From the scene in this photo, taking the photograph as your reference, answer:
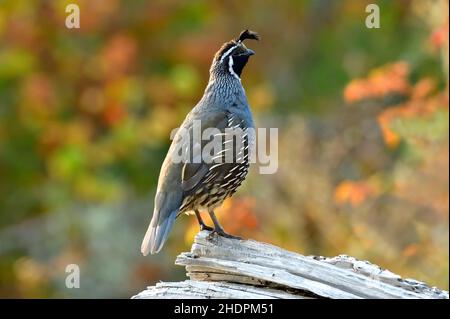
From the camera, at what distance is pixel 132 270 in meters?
13.5

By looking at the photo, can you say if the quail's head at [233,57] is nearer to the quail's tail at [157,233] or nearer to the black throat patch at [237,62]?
the black throat patch at [237,62]

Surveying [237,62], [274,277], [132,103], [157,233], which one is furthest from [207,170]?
[132,103]

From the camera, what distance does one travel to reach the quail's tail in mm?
6070

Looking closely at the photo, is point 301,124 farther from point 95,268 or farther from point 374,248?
point 95,268

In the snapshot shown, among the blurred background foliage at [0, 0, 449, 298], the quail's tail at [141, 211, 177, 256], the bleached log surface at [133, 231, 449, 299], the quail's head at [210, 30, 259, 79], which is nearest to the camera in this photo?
the bleached log surface at [133, 231, 449, 299]

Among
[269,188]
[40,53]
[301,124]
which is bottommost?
[269,188]

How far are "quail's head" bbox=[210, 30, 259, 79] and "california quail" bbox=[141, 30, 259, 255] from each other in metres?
0.02

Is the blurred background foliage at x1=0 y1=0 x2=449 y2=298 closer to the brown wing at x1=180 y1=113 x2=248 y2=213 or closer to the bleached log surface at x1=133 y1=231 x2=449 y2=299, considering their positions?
the brown wing at x1=180 y1=113 x2=248 y2=213

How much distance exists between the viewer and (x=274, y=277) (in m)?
5.71

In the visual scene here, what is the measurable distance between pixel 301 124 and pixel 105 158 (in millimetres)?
4310

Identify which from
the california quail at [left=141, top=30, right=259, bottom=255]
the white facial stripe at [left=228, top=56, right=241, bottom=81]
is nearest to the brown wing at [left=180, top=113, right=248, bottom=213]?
the california quail at [left=141, top=30, right=259, bottom=255]

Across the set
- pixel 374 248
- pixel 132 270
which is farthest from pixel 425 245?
pixel 132 270

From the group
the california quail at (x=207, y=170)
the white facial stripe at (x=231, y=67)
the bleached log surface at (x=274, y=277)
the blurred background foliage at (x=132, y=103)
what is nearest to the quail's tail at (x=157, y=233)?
the california quail at (x=207, y=170)

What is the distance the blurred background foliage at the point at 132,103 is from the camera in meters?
12.9
